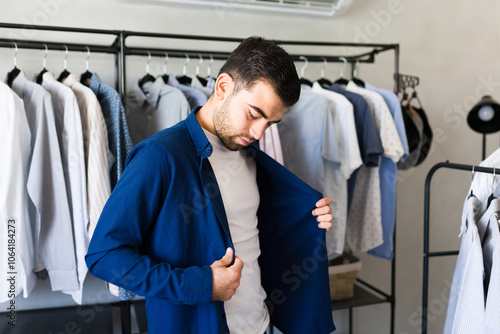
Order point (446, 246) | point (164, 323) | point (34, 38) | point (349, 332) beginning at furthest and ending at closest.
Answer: point (446, 246) < point (349, 332) < point (34, 38) < point (164, 323)

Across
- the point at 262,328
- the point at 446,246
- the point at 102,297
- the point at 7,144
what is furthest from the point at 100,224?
the point at 446,246

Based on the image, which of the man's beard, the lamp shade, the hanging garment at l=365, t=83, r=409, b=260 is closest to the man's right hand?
the man's beard

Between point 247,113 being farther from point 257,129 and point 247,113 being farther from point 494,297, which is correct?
point 494,297

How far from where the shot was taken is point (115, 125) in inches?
67.6

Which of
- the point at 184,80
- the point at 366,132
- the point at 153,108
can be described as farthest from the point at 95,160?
the point at 366,132

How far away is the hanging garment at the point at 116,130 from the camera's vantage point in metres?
1.71

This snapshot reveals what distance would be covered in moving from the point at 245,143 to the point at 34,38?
1397 mm

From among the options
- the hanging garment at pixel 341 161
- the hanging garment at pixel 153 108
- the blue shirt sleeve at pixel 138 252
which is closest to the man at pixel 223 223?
the blue shirt sleeve at pixel 138 252

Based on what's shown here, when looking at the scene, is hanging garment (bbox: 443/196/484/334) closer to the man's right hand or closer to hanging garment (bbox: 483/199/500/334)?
hanging garment (bbox: 483/199/500/334)

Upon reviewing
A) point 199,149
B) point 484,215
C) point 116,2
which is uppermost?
point 116,2

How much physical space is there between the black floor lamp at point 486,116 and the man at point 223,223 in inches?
52.2

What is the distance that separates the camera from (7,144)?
1.52 meters

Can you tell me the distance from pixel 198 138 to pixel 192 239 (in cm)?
25

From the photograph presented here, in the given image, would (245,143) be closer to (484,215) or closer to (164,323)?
Result: (164,323)
